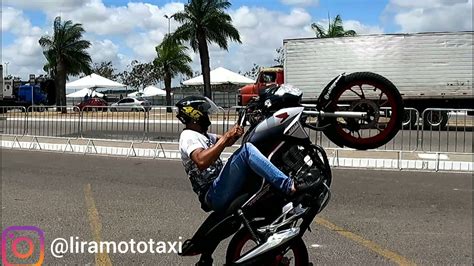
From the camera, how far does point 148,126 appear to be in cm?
1747

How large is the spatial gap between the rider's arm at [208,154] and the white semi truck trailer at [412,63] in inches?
801

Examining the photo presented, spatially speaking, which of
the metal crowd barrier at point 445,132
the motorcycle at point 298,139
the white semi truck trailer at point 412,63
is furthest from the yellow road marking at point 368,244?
the white semi truck trailer at point 412,63

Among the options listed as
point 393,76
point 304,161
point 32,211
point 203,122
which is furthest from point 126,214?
point 393,76

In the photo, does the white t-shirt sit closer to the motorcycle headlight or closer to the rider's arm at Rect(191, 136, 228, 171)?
the rider's arm at Rect(191, 136, 228, 171)

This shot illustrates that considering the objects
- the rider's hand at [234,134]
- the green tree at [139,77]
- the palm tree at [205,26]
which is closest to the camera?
the rider's hand at [234,134]

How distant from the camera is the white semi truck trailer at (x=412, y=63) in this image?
2456 cm

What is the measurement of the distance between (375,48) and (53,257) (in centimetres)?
2168

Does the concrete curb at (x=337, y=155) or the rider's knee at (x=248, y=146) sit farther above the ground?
the rider's knee at (x=248, y=146)

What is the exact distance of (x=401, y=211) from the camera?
8.30 metres

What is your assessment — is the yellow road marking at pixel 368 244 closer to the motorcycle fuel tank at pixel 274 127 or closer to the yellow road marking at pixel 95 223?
the motorcycle fuel tank at pixel 274 127

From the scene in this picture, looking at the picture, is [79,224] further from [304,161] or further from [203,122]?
[304,161]

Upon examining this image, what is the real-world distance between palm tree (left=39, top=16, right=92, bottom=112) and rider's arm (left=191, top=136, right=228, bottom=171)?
4097 centimetres

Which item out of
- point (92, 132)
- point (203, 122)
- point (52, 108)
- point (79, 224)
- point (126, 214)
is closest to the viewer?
point (203, 122)

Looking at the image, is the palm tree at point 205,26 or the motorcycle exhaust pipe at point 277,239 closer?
the motorcycle exhaust pipe at point 277,239
